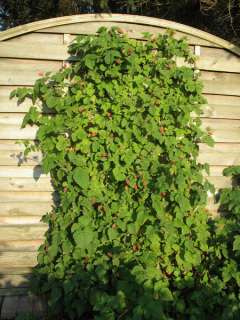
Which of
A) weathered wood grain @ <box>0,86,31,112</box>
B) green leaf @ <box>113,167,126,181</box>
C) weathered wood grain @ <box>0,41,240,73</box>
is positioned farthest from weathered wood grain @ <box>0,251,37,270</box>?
weathered wood grain @ <box>0,41,240,73</box>

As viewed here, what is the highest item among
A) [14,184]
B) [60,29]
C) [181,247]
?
[60,29]

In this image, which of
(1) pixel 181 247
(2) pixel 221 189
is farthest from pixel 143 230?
(2) pixel 221 189

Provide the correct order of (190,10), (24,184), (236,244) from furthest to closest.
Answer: (190,10) → (24,184) → (236,244)

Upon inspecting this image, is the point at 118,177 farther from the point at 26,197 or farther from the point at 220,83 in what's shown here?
the point at 220,83

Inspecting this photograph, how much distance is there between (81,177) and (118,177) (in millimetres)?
285

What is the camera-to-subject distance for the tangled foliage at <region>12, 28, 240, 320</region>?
3.37 m

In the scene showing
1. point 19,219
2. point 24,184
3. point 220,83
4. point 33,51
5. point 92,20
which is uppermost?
point 92,20

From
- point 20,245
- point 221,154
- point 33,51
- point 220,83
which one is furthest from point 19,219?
point 220,83

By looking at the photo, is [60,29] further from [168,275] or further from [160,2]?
[160,2]

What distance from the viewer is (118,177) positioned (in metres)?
3.38

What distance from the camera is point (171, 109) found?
355 centimetres

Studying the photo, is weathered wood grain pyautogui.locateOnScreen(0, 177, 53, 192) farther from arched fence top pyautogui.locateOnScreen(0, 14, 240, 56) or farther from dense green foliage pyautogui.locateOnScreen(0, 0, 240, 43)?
dense green foliage pyautogui.locateOnScreen(0, 0, 240, 43)

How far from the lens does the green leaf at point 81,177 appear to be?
3.34 metres

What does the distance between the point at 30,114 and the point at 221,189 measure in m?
1.82
